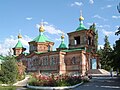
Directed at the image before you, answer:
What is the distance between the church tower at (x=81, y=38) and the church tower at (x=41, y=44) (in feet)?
23.6

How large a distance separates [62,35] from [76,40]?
7.22 meters

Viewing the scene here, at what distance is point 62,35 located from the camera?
60.0 m

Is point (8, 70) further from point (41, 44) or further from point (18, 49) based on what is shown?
point (18, 49)

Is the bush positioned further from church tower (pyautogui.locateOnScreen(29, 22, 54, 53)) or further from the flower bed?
church tower (pyautogui.locateOnScreen(29, 22, 54, 53))

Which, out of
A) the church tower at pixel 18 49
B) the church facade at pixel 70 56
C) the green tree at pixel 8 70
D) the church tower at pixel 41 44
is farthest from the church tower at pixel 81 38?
the green tree at pixel 8 70

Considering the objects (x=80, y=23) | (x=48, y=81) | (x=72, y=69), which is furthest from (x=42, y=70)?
(x=48, y=81)

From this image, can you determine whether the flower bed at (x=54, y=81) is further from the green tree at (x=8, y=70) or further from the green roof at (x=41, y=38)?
the green roof at (x=41, y=38)

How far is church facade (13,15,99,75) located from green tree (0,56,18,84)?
17.5 m

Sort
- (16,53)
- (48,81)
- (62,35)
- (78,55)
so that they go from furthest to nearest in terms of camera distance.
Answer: (16,53) < (62,35) < (78,55) < (48,81)

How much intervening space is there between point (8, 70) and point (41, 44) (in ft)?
81.8

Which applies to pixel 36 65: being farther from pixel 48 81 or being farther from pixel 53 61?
pixel 48 81

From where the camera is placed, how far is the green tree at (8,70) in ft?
107

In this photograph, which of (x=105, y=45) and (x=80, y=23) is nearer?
(x=80, y=23)

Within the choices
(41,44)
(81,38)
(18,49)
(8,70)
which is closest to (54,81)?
(8,70)
